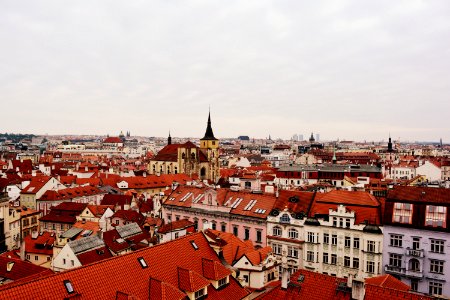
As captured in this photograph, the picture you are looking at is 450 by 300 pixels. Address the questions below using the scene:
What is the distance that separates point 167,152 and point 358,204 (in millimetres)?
120585

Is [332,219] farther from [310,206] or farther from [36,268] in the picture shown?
[36,268]

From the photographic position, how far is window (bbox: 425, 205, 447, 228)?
1746 inches

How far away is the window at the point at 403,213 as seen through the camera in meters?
46.3

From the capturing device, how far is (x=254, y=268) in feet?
141

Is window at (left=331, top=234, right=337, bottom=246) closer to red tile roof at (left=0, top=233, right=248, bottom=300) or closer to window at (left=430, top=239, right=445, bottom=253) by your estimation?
window at (left=430, top=239, right=445, bottom=253)

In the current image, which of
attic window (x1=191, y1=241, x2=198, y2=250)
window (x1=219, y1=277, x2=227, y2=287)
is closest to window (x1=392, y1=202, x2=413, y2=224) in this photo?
window (x1=219, y1=277, x2=227, y2=287)

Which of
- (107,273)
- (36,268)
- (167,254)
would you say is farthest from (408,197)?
(36,268)

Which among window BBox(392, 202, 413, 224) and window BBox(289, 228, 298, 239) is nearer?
window BBox(392, 202, 413, 224)

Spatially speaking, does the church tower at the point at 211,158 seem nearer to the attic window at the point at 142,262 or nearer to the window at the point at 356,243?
the window at the point at 356,243

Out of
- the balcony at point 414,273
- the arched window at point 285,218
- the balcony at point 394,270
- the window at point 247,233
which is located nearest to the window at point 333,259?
the balcony at point 394,270

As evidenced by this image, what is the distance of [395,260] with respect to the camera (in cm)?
4647

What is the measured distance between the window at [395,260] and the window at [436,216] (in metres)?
4.94

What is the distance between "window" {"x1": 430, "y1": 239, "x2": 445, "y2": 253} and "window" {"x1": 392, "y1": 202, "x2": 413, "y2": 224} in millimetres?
3275

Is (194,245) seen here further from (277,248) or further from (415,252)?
(415,252)
